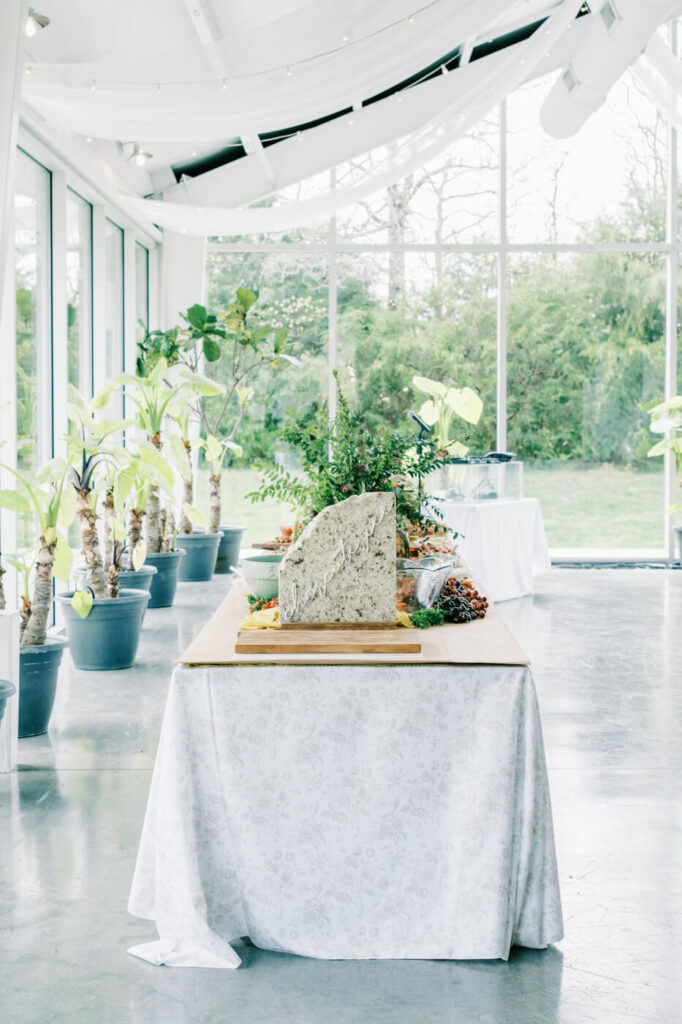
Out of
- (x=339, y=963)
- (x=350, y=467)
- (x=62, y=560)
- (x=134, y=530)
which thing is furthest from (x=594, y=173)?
(x=339, y=963)

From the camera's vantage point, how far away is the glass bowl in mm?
2838

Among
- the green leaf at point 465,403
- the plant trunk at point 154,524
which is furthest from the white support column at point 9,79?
the green leaf at point 465,403

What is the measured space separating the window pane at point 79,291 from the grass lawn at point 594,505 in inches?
124

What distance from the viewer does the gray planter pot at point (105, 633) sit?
17.2 ft

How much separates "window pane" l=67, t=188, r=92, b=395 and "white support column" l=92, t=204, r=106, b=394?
6cm

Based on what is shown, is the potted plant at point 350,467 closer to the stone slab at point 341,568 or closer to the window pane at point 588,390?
the stone slab at point 341,568

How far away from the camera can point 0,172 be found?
108 inches

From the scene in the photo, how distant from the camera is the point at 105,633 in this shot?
5.31 metres

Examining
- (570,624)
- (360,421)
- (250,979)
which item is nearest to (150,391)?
(570,624)

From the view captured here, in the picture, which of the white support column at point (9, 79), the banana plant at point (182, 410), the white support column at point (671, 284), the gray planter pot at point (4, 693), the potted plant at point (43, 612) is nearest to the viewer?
the white support column at point (9, 79)

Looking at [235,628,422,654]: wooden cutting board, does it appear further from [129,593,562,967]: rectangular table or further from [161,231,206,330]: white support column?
[161,231,206,330]: white support column

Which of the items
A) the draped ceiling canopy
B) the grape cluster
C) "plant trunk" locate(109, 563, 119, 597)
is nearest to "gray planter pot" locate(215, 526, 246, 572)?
Answer: the draped ceiling canopy

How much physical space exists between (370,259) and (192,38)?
16.2 ft

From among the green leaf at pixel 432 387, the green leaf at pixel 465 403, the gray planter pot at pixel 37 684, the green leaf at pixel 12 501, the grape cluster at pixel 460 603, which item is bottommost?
the gray planter pot at pixel 37 684
